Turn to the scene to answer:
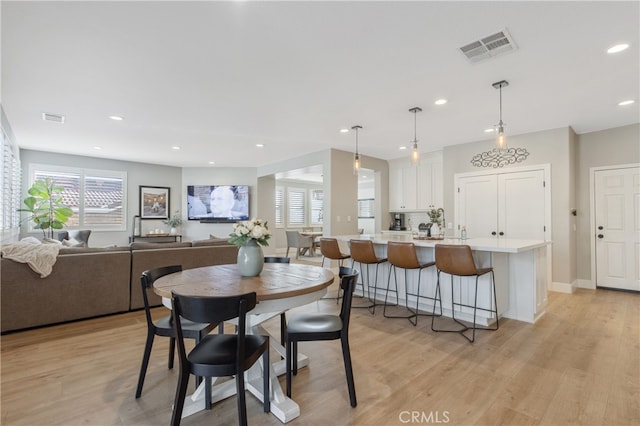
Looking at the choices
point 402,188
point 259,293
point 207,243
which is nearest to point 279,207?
point 402,188

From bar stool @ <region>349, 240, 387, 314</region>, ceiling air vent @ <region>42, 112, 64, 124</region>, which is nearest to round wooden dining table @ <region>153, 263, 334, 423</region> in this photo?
bar stool @ <region>349, 240, 387, 314</region>

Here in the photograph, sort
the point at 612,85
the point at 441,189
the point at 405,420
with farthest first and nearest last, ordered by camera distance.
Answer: the point at 441,189 < the point at 612,85 < the point at 405,420

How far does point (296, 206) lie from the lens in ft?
34.5

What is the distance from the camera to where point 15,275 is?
10.1 feet

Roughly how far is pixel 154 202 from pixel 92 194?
51.7 inches

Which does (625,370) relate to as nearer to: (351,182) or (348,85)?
(348,85)

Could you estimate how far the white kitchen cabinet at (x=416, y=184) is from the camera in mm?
6645

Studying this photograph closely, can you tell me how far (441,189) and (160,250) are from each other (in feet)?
17.7

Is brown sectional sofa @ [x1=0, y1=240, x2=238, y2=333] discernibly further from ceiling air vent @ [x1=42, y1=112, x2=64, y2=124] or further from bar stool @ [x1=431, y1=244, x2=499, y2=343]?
bar stool @ [x1=431, y1=244, x2=499, y2=343]

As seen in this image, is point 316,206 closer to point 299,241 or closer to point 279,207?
point 279,207

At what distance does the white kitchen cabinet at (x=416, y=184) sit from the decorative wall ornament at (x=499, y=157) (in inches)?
41.9

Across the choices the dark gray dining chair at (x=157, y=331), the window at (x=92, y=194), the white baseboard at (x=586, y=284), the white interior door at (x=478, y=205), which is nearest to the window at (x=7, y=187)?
the window at (x=92, y=194)

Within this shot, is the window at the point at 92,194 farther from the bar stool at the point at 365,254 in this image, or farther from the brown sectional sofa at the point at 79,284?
the bar stool at the point at 365,254

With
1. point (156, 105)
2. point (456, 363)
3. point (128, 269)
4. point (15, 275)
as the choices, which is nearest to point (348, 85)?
point (156, 105)
